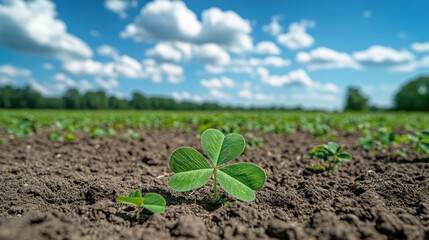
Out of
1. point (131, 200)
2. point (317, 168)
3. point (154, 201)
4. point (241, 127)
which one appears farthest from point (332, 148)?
point (241, 127)

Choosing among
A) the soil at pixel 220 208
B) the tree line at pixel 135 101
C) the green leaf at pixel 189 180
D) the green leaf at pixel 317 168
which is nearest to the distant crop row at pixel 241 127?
the green leaf at pixel 317 168

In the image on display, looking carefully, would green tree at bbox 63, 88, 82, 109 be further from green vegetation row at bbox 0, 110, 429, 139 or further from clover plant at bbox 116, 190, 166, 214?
clover plant at bbox 116, 190, 166, 214

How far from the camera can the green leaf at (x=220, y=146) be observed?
5.64 feet

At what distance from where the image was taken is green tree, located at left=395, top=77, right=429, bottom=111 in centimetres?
5741

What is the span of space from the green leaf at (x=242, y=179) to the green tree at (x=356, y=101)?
6815cm

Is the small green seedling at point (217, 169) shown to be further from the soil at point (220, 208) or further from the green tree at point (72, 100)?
the green tree at point (72, 100)

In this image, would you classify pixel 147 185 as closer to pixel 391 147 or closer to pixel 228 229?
pixel 228 229

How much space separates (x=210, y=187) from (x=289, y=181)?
545mm

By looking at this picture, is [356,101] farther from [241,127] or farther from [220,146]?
[220,146]

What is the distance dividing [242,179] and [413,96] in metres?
69.4

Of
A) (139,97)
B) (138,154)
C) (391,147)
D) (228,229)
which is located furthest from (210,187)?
(139,97)

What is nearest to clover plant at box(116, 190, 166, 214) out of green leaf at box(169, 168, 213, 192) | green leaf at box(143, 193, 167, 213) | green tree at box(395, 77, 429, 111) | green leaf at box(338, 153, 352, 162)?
green leaf at box(143, 193, 167, 213)

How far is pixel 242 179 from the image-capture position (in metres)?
1.68

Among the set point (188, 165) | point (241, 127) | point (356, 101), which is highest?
point (356, 101)
